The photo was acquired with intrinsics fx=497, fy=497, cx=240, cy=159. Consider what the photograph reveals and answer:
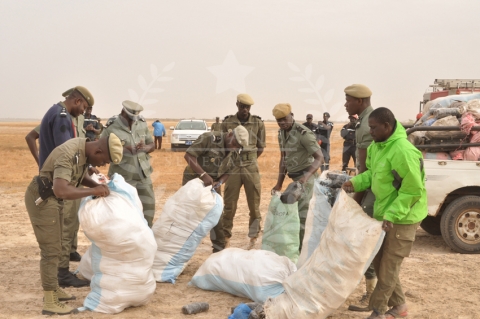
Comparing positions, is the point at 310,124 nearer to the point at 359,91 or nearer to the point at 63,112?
the point at 359,91

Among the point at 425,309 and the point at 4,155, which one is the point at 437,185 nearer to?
the point at 425,309

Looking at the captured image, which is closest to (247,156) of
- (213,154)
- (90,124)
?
(213,154)

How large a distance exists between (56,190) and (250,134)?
3.08 m

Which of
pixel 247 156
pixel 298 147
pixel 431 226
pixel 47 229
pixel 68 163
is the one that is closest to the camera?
pixel 68 163

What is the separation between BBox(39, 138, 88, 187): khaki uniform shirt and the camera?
12.8 ft

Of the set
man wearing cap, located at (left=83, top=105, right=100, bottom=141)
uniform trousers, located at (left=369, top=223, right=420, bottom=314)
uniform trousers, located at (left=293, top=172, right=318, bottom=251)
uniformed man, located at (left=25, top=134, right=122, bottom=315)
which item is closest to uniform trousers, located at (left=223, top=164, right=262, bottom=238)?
uniform trousers, located at (left=293, top=172, right=318, bottom=251)

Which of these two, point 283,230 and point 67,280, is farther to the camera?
point 283,230

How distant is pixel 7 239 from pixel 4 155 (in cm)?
1464

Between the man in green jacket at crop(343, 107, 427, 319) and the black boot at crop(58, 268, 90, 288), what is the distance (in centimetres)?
282

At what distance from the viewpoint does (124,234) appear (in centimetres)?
408

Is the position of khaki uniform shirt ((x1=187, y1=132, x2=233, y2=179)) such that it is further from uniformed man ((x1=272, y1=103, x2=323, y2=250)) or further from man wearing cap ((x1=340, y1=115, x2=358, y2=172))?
man wearing cap ((x1=340, y1=115, x2=358, y2=172))

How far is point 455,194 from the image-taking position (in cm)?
611

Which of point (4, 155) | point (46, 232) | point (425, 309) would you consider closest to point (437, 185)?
point (425, 309)

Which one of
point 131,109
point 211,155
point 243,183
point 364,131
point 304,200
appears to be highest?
point 131,109
